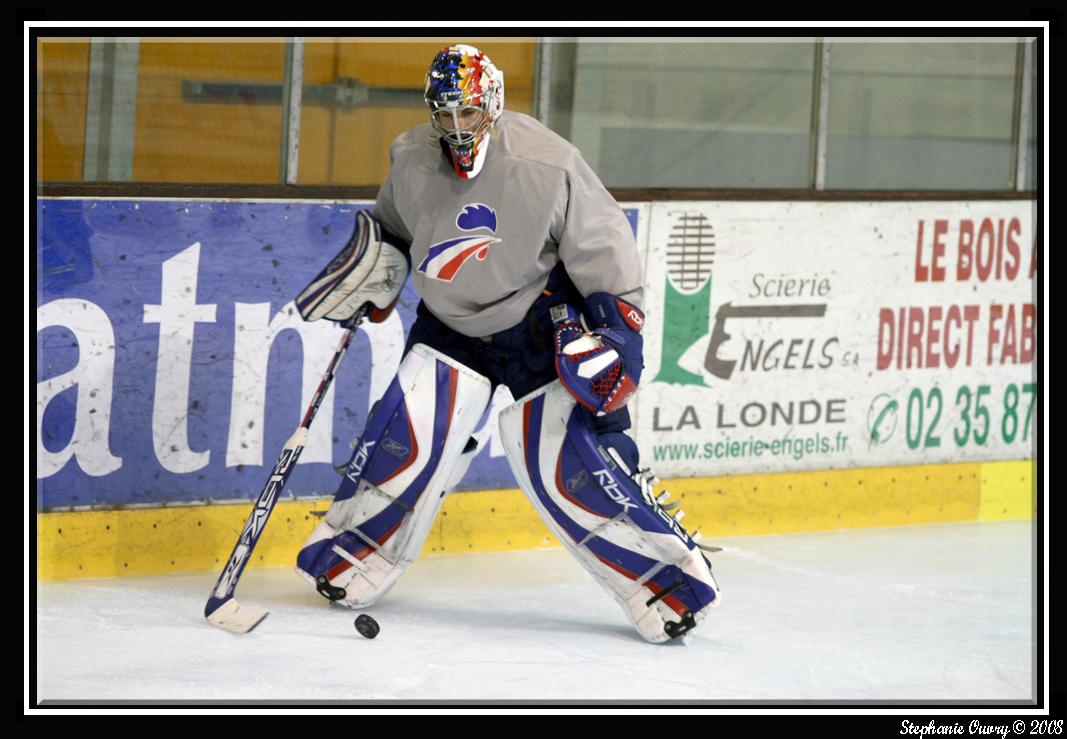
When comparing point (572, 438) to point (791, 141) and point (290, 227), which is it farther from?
point (791, 141)

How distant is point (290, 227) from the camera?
4199 millimetres

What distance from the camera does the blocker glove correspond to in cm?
343

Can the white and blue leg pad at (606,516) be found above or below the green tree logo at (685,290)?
below

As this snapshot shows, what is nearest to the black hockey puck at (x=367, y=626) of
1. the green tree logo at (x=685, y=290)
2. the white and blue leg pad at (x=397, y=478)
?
the white and blue leg pad at (x=397, y=478)

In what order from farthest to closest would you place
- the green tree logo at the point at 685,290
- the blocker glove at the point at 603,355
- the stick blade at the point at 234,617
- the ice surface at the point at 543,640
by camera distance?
the green tree logo at the point at 685,290 → the stick blade at the point at 234,617 → the blocker glove at the point at 603,355 → the ice surface at the point at 543,640

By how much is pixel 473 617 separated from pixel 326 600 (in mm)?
348

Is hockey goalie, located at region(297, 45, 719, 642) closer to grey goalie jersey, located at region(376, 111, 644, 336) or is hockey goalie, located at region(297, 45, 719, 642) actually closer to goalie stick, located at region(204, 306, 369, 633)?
grey goalie jersey, located at region(376, 111, 644, 336)

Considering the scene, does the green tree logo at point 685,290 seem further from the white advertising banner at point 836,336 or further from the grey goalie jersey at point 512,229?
the grey goalie jersey at point 512,229

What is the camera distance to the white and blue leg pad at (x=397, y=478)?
365cm

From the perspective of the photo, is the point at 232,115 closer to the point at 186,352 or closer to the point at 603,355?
the point at 186,352

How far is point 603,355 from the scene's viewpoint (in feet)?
11.2

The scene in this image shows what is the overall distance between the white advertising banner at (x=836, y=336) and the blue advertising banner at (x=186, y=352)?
2.91 feet

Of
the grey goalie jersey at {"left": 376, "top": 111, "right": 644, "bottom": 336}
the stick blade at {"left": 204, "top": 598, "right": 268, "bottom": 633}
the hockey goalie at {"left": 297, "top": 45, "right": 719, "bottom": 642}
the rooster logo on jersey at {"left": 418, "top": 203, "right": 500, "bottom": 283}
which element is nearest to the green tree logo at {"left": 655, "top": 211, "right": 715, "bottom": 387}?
the hockey goalie at {"left": 297, "top": 45, "right": 719, "bottom": 642}

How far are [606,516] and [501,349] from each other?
437 mm
